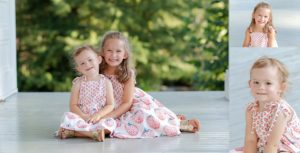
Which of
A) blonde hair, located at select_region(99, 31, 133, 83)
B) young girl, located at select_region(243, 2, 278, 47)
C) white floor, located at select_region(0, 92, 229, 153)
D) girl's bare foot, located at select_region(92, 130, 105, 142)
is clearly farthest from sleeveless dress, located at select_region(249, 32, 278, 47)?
girl's bare foot, located at select_region(92, 130, 105, 142)

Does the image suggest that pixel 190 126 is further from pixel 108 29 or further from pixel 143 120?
pixel 108 29

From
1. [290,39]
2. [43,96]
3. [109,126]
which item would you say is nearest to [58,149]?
[109,126]

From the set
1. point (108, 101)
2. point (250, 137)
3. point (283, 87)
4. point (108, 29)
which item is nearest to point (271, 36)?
point (108, 101)

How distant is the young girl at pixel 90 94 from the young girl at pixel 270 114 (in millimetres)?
1219

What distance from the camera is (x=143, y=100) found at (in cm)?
452

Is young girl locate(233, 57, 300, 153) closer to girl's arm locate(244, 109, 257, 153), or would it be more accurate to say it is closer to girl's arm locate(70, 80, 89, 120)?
girl's arm locate(244, 109, 257, 153)

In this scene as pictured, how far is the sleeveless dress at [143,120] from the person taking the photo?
14.2 feet

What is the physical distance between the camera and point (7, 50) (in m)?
6.45

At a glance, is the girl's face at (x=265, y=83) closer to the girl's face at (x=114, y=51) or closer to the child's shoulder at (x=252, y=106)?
the child's shoulder at (x=252, y=106)

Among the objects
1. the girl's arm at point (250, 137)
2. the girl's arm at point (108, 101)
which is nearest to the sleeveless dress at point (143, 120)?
the girl's arm at point (108, 101)

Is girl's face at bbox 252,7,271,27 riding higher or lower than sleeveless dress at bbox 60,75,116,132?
higher

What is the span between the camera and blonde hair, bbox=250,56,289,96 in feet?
10.6

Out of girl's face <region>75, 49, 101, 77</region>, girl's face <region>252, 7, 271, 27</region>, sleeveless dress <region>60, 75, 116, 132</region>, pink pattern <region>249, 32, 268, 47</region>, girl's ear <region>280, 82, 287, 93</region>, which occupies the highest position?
girl's face <region>252, 7, 271, 27</region>

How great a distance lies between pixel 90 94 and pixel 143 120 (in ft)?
1.17
